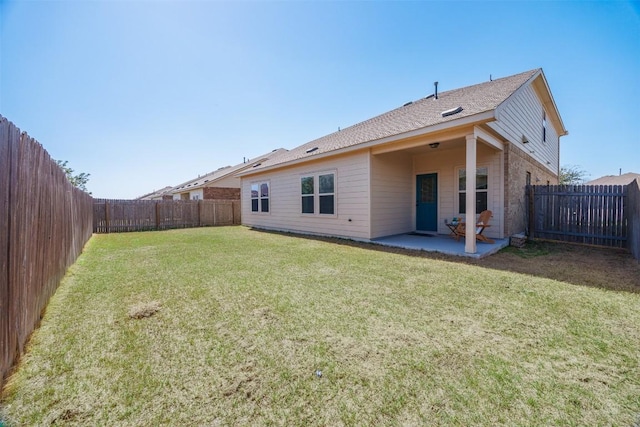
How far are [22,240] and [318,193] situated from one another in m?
7.60

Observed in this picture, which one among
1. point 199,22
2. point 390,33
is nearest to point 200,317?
point 199,22

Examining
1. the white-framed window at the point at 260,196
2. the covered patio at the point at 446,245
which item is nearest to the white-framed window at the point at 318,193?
the covered patio at the point at 446,245

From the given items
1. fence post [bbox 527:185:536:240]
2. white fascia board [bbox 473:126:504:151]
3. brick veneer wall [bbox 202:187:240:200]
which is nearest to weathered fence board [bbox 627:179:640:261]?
fence post [bbox 527:185:536:240]

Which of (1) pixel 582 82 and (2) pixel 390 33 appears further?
(1) pixel 582 82

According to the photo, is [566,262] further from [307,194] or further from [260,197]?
[260,197]

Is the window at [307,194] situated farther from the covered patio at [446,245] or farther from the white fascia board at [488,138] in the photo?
the white fascia board at [488,138]

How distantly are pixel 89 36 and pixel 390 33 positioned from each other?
8419 millimetres

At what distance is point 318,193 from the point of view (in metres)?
9.34

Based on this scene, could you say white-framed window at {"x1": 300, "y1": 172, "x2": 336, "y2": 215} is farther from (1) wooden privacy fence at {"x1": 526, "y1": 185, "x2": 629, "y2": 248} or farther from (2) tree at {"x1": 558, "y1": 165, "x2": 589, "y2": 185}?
(2) tree at {"x1": 558, "y1": 165, "x2": 589, "y2": 185}

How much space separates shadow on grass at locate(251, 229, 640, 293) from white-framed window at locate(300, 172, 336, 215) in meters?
1.97

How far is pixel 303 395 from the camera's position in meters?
1.68

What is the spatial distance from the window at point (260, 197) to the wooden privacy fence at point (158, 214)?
149 inches

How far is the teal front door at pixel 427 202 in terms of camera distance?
8.94 metres

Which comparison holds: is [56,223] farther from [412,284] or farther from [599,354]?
[599,354]
